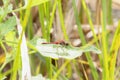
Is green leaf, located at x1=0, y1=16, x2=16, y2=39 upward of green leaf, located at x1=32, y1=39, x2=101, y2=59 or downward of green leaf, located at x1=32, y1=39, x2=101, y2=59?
upward

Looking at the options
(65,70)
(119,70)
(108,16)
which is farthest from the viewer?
(108,16)

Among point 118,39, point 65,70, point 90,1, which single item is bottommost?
point 65,70

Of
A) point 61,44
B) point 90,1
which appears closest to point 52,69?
point 61,44

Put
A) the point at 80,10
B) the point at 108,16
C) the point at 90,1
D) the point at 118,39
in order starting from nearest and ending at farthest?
the point at 118,39 < the point at 108,16 < the point at 80,10 < the point at 90,1

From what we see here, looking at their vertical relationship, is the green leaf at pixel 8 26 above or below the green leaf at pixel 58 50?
above

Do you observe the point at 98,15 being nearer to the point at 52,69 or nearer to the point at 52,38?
the point at 52,38

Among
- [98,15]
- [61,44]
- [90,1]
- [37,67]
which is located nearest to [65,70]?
[37,67]

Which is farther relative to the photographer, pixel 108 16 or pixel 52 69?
pixel 108 16

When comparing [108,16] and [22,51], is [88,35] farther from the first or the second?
[22,51]

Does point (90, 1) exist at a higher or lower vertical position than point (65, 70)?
higher
